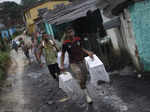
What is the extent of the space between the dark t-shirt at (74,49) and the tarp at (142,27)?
6.41 ft

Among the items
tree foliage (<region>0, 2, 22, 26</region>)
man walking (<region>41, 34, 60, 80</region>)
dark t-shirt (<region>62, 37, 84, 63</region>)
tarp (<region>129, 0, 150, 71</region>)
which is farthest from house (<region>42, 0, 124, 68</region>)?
tree foliage (<region>0, 2, 22, 26</region>)

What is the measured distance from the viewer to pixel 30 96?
6.55m

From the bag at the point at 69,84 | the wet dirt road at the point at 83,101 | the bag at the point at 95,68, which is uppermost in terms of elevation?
the bag at the point at 95,68

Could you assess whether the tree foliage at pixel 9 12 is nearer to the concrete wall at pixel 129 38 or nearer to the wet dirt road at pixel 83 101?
the wet dirt road at pixel 83 101

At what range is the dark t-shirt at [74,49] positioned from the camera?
4573mm

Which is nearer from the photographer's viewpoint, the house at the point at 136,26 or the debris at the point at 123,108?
the debris at the point at 123,108

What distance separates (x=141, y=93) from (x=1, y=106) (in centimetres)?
390

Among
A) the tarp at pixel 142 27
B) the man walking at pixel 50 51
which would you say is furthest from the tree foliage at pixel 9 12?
the tarp at pixel 142 27

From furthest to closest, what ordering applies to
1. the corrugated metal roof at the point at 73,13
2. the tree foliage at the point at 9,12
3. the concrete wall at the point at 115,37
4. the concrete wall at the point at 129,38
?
the tree foliage at the point at 9,12, the concrete wall at the point at 115,37, the corrugated metal roof at the point at 73,13, the concrete wall at the point at 129,38

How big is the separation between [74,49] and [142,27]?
2.20 meters

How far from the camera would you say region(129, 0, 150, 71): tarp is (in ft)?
17.7

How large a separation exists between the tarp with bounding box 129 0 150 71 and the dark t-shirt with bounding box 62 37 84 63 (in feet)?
6.41

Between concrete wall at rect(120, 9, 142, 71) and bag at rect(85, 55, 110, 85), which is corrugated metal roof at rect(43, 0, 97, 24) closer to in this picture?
concrete wall at rect(120, 9, 142, 71)

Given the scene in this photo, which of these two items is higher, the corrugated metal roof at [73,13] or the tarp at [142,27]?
the corrugated metal roof at [73,13]
